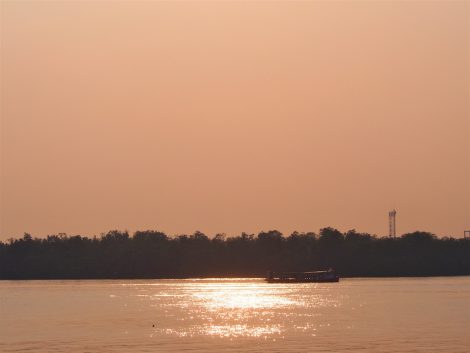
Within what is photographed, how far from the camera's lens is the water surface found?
88250mm

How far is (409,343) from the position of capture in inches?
3519

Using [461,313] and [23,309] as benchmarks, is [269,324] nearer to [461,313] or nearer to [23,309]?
[461,313]

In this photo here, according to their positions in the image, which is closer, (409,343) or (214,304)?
(409,343)

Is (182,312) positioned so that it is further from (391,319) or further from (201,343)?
(201,343)

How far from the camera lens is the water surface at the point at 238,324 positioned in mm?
88250

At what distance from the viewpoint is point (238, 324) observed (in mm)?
111625

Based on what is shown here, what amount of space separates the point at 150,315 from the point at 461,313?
114 feet

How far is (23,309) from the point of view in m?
140

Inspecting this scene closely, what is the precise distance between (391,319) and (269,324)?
47.9 ft

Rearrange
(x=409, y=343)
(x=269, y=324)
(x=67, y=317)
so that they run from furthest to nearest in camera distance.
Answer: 1. (x=67, y=317)
2. (x=269, y=324)
3. (x=409, y=343)

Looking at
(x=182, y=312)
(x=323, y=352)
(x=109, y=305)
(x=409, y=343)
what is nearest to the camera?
(x=323, y=352)

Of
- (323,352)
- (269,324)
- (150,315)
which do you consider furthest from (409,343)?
(150,315)

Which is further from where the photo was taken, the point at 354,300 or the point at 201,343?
the point at 354,300

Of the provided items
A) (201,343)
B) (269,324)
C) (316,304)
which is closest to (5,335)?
(201,343)
